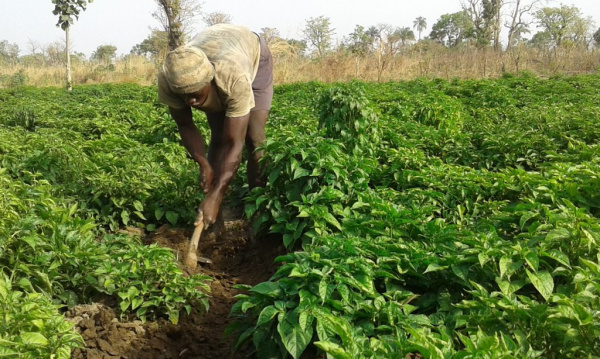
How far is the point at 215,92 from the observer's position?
11.2 feet

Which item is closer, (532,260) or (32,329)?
(32,329)

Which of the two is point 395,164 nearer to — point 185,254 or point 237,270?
point 237,270

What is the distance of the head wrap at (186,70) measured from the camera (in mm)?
3070

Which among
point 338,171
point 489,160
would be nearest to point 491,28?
point 489,160

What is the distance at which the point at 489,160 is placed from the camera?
17.9 ft

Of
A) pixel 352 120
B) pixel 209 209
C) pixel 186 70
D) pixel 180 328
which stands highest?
pixel 186 70

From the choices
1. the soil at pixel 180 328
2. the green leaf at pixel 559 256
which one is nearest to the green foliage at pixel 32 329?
the soil at pixel 180 328

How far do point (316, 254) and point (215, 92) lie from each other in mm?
1527

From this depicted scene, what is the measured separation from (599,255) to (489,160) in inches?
124

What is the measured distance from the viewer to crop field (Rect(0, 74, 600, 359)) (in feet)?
6.95

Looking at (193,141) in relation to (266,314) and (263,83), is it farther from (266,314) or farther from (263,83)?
(266,314)

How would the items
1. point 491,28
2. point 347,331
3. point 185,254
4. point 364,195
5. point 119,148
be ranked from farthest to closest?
point 491,28, point 119,148, point 185,254, point 364,195, point 347,331

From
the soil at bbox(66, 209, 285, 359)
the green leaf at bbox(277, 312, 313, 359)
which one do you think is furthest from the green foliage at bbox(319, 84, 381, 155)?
the green leaf at bbox(277, 312, 313, 359)

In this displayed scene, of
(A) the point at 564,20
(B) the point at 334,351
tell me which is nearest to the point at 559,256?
(B) the point at 334,351
